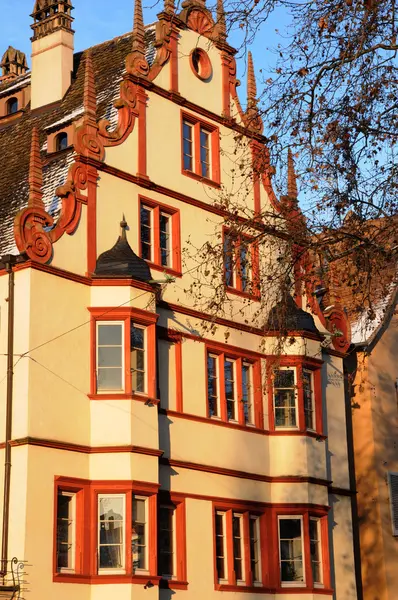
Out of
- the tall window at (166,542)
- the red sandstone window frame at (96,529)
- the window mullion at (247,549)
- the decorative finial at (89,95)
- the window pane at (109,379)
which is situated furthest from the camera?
the window mullion at (247,549)

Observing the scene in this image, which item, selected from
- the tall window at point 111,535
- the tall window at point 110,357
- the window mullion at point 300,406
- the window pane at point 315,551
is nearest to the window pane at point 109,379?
the tall window at point 110,357

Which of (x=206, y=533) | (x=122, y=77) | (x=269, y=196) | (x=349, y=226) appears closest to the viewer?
(x=349, y=226)

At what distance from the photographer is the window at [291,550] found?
3300 cm

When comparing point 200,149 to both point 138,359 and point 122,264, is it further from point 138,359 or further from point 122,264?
point 138,359

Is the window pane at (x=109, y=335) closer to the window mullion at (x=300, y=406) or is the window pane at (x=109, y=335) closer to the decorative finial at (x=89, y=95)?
the decorative finial at (x=89, y=95)

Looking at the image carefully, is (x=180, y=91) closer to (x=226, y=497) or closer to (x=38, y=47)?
(x=38, y=47)

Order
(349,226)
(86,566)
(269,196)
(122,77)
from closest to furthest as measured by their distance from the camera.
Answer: (349,226) < (86,566) < (122,77) < (269,196)

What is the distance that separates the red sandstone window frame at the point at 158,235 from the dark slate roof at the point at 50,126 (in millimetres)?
2304

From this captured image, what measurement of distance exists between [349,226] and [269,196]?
1516 cm

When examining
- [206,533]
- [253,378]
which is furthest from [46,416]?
[253,378]

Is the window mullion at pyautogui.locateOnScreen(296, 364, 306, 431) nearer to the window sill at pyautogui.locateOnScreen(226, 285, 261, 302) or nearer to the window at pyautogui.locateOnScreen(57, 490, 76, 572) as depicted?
the window sill at pyautogui.locateOnScreen(226, 285, 261, 302)

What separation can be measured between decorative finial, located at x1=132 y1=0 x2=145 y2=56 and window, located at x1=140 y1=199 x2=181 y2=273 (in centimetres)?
417

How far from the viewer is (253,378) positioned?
34188 millimetres

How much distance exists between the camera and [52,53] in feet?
125
